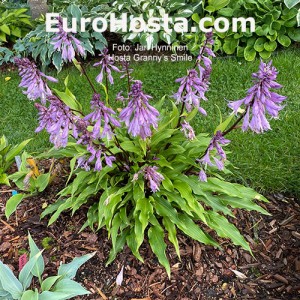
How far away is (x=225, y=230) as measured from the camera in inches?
118

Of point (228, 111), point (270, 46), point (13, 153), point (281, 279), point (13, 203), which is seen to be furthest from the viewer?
point (270, 46)

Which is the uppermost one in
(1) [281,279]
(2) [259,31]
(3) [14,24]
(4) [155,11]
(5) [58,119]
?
(5) [58,119]

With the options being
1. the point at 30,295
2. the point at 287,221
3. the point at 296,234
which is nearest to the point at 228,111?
the point at 287,221

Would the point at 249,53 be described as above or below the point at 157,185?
below

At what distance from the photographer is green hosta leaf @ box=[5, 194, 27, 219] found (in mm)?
3252

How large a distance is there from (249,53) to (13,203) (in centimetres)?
344

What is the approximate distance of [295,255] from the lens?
3238mm

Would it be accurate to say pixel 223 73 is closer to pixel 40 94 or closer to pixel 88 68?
pixel 88 68

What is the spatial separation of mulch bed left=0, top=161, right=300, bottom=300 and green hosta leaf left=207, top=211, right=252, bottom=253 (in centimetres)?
24

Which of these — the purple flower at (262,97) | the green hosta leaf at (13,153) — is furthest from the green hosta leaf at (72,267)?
the green hosta leaf at (13,153)

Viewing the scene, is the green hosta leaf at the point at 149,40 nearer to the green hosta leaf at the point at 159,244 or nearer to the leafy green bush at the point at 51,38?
the leafy green bush at the point at 51,38

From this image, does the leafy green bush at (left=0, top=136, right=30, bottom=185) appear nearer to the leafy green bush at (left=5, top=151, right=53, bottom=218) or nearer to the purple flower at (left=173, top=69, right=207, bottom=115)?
the leafy green bush at (left=5, top=151, right=53, bottom=218)

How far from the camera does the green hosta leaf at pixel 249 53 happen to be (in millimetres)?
5402

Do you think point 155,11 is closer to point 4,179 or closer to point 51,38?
point 51,38
